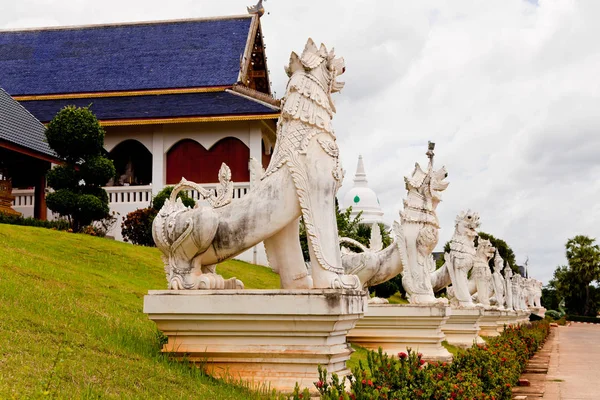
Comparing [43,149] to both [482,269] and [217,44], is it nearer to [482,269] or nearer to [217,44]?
[217,44]

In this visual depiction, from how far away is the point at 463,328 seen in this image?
1321 centimetres

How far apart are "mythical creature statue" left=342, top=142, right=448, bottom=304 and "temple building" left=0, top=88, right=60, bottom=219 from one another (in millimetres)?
12746

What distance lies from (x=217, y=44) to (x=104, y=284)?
21.9m

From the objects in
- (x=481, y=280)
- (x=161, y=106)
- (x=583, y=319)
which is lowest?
(x=583, y=319)

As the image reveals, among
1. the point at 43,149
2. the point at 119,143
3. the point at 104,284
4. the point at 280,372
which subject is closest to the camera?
the point at 280,372

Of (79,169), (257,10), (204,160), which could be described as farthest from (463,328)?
(257,10)

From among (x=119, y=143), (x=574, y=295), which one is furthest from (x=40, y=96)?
(x=574, y=295)

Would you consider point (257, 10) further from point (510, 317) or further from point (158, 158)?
point (510, 317)

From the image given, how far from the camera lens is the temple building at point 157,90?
27438 millimetres

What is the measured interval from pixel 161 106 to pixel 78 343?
23.1m

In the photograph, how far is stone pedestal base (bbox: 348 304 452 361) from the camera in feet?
32.3

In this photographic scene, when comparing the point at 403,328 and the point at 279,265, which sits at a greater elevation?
the point at 279,265

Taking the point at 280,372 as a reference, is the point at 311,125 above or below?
above

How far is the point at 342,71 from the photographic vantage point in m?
6.74
